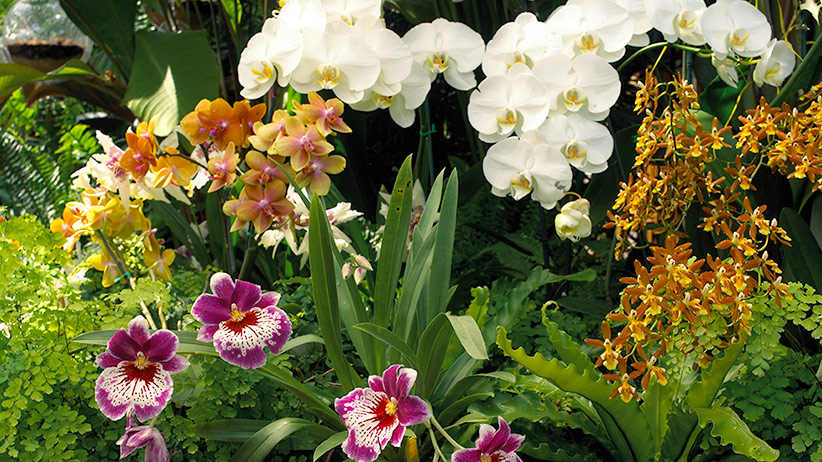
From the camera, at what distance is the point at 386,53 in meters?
1.11

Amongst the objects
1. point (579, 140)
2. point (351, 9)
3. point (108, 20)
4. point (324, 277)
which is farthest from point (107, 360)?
point (108, 20)

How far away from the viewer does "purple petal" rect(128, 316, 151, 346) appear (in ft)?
2.78

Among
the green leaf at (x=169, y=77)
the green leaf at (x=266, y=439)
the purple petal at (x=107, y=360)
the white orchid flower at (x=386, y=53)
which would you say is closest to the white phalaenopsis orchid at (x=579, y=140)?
the white orchid flower at (x=386, y=53)

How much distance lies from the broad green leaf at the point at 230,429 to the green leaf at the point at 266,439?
3 cm

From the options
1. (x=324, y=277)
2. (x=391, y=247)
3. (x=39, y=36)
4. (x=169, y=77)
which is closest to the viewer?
(x=324, y=277)

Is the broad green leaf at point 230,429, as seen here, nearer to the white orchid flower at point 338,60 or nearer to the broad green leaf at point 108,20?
the white orchid flower at point 338,60

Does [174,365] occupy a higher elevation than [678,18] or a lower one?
lower

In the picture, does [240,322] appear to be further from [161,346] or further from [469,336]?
[469,336]

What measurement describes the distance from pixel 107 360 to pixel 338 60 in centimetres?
55

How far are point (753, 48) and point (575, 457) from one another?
70 centimetres

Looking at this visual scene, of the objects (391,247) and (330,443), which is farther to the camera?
(391,247)

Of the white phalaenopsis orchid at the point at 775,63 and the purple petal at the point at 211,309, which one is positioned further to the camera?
the white phalaenopsis orchid at the point at 775,63

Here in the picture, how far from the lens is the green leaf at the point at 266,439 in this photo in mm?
892

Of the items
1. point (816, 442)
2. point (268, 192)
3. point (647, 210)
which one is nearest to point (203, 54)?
point (268, 192)
